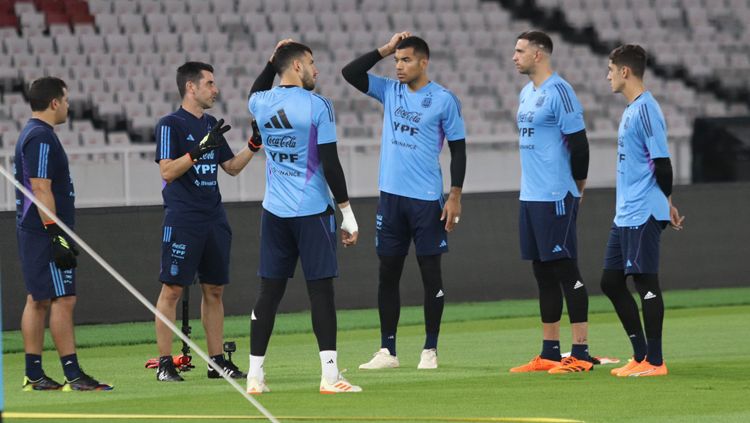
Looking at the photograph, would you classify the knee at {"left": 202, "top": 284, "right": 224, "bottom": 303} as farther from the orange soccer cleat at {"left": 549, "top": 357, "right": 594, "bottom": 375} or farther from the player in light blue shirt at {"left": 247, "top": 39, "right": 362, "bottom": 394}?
the orange soccer cleat at {"left": 549, "top": 357, "right": 594, "bottom": 375}

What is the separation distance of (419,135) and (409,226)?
662 millimetres

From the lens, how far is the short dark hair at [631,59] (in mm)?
9484

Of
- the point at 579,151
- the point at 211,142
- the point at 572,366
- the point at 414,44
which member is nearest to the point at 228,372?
the point at 211,142

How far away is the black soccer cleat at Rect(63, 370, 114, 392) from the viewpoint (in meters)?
8.98

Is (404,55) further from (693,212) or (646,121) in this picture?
(693,212)

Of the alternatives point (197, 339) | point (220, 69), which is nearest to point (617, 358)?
point (197, 339)

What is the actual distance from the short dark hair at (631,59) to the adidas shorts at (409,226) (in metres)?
1.64

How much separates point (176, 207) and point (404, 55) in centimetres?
192

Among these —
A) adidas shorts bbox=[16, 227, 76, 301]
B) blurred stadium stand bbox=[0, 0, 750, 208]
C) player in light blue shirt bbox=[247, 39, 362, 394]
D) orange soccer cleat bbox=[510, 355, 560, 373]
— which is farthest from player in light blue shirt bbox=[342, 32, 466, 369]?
blurred stadium stand bbox=[0, 0, 750, 208]

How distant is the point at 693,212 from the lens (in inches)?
674

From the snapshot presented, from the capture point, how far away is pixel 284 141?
852 cm

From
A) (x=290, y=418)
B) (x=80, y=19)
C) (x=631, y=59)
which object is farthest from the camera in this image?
(x=80, y=19)

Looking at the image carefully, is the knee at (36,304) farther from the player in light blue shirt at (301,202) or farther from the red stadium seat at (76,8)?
the red stadium seat at (76,8)

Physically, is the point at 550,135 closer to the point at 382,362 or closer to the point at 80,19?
the point at 382,362
